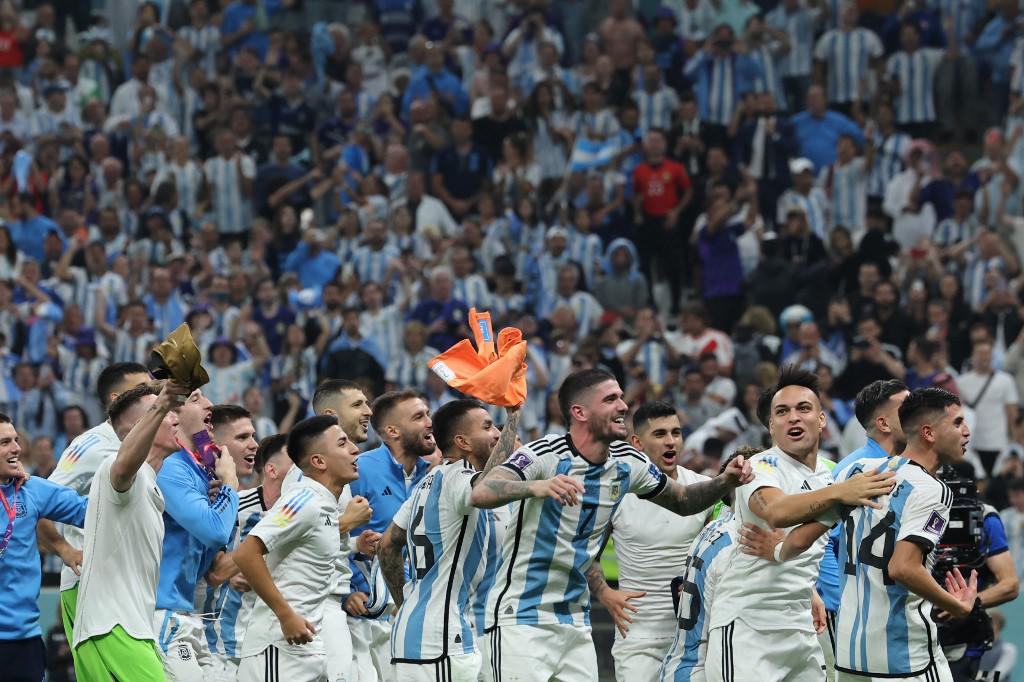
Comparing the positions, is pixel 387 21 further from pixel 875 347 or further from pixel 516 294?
pixel 875 347

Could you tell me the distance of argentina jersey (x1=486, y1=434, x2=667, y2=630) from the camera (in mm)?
8938

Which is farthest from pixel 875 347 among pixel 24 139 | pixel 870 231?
pixel 24 139

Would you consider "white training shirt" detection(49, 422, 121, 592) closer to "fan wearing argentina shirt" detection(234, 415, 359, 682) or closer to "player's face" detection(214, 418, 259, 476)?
"player's face" detection(214, 418, 259, 476)

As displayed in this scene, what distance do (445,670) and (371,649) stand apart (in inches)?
60.1

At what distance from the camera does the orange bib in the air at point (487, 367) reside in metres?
9.01

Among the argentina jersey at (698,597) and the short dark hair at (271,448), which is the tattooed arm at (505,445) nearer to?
the argentina jersey at (698,597)

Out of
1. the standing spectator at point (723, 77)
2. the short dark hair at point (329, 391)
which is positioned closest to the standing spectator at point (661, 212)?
the standing spectator at point (723, 77)

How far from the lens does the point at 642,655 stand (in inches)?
420

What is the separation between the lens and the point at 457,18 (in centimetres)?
2575

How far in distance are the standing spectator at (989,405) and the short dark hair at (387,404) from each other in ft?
29.0

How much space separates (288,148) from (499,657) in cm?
1533

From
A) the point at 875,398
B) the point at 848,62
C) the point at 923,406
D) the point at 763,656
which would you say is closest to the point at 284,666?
the point at 763,656

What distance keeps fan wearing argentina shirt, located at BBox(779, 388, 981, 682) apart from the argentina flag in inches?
545

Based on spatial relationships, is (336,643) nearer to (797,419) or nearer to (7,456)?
(7,456)
